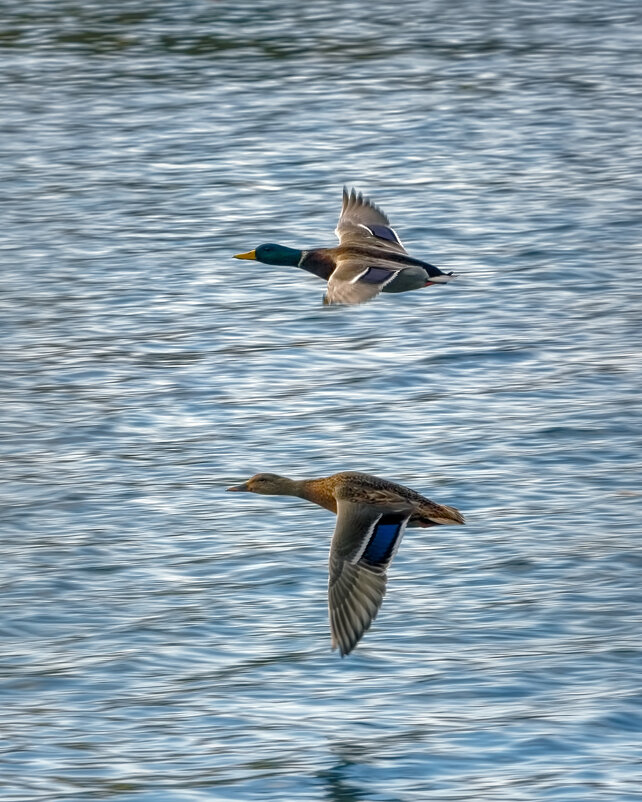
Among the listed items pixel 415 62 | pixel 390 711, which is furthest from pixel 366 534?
pixel 415 62

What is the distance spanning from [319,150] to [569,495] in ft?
38.7

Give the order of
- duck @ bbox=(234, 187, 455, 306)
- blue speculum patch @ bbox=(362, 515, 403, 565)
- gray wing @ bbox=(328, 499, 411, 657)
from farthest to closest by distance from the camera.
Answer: duck @ bbox=(234, 187, 455, 306) < blue speculum patch @ bbox=(362, 515, 403, 565) < gray wing @ bbox=(328, 499, 411, 657)

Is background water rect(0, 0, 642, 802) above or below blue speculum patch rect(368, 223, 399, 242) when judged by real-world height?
below

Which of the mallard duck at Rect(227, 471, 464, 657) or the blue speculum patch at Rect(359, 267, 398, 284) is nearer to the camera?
the mallard duck at Rect(227, 471, 464, 657)

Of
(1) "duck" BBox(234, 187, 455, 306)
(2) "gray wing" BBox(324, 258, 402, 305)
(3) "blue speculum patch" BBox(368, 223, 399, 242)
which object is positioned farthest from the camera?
(3) "blue speculum patch" BBox(368, 223, 399, 242)

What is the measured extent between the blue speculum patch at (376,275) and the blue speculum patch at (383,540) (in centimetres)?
298

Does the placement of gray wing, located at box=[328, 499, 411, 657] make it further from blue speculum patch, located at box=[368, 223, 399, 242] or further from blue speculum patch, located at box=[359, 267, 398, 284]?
blue speculum patch, located at box=[368, 223, 399, 242]

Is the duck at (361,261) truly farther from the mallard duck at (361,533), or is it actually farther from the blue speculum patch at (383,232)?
the mallard duck at (361,533)

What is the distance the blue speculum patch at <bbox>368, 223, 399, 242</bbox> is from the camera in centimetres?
1595

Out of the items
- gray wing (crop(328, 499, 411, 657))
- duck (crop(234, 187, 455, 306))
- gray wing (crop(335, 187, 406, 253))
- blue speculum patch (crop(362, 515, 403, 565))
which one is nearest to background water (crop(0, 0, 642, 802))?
gray wing (crop(328, 499, 411, 657))

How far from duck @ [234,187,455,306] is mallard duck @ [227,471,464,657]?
1.81 meters

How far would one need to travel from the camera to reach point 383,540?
11484 mm

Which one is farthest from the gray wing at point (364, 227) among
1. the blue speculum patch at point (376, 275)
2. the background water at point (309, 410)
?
the background water at point (309, 410)

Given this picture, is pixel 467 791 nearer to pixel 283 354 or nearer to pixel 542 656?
pixel 542 656
